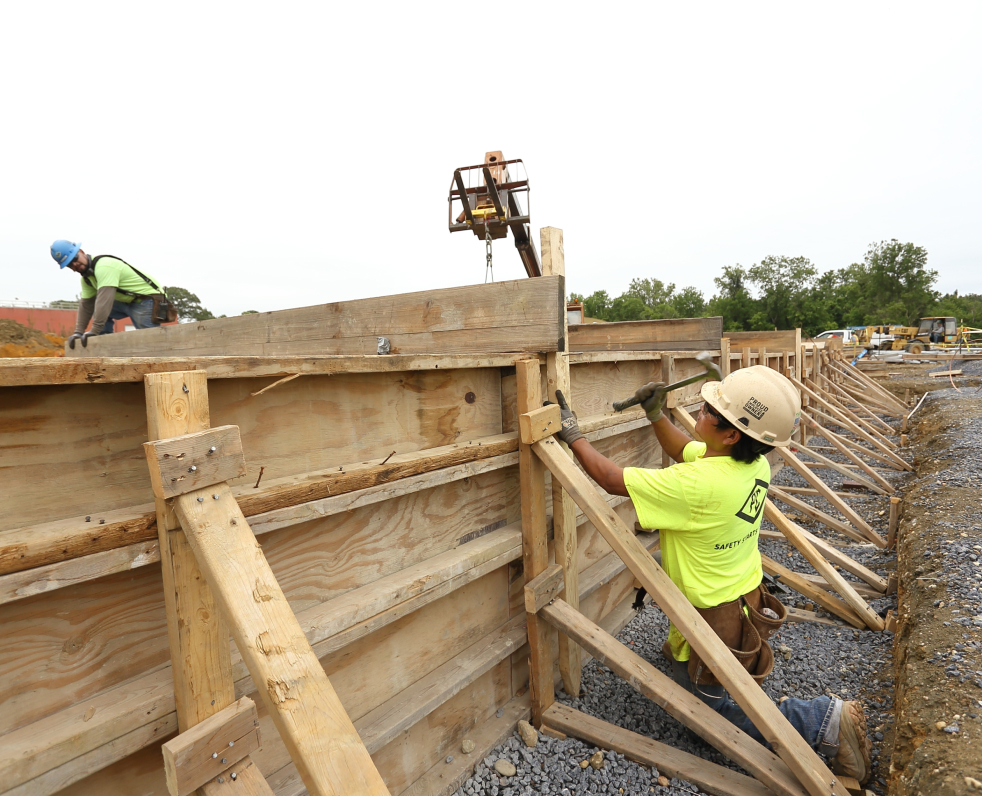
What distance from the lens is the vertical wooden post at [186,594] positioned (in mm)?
1444

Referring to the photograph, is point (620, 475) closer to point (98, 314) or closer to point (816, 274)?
point (98, 314)

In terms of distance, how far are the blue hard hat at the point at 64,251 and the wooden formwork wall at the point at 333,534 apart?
480 centimetres

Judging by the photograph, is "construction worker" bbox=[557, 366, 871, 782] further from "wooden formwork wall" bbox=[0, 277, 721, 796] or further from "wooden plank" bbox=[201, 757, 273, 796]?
"wooden plank" bbox=[201, 757, 273, 796]

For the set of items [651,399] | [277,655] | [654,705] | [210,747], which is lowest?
[654,705]

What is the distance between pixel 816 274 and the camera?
6912 cm

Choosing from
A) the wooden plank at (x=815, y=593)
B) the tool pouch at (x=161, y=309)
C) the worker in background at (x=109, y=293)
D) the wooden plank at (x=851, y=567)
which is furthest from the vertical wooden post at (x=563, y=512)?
the tool pouch at (x=161, y=309)

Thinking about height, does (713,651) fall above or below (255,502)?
below

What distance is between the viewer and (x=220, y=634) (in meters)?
1.57

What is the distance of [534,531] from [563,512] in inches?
10.7

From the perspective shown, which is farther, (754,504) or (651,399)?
(651,399)

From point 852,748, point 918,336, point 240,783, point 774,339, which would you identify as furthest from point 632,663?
point 918,336

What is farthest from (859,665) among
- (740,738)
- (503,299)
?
(503,299)

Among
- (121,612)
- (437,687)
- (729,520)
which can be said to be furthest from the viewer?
(729,520)

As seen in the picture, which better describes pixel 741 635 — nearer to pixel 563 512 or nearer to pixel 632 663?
pixel 632 663
